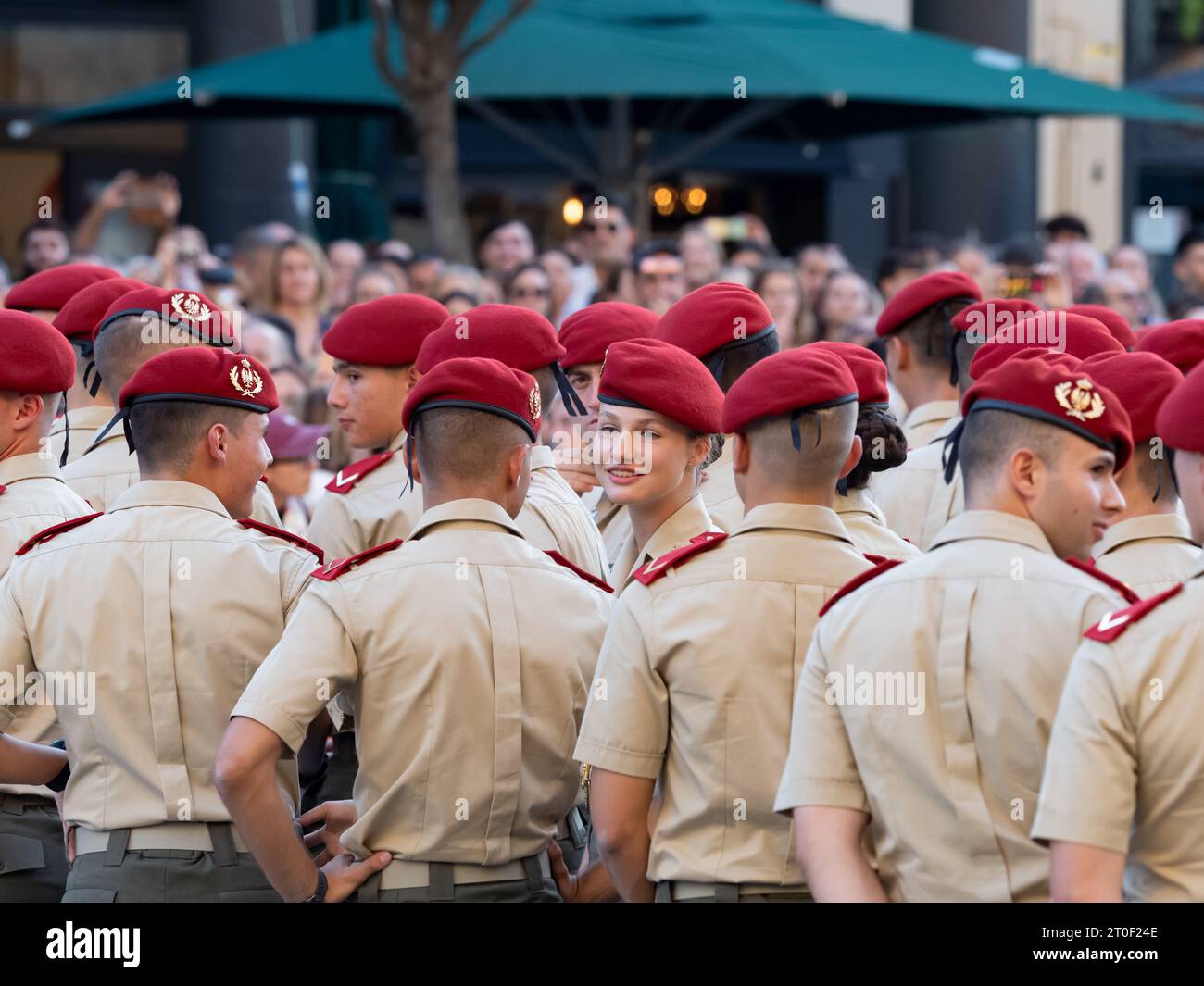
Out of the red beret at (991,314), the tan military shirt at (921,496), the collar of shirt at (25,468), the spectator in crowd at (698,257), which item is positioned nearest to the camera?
the collar of shirt at (25,468)

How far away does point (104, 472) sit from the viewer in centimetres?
462

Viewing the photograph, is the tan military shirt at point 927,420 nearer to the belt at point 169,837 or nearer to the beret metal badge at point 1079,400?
the beret metal badge at point 1079,400

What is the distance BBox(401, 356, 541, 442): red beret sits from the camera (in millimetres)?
3486

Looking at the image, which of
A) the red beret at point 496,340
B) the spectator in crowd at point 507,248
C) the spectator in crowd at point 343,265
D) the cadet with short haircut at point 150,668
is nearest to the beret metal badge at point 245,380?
the cadet with short haircut at point 150,668

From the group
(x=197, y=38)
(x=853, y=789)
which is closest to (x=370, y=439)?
(x=853, y=789)

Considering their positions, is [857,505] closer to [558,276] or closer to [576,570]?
[576,570]

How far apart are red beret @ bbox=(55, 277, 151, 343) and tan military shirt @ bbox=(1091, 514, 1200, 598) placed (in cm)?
265

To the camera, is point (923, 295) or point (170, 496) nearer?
point (170, 496)

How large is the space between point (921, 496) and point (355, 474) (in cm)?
143

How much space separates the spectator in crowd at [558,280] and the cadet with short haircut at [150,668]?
6385 mm

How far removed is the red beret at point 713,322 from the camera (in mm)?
4461

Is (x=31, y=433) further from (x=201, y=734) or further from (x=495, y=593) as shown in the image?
(x=495, y=593)

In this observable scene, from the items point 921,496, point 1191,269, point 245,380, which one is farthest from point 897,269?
point 245,380
